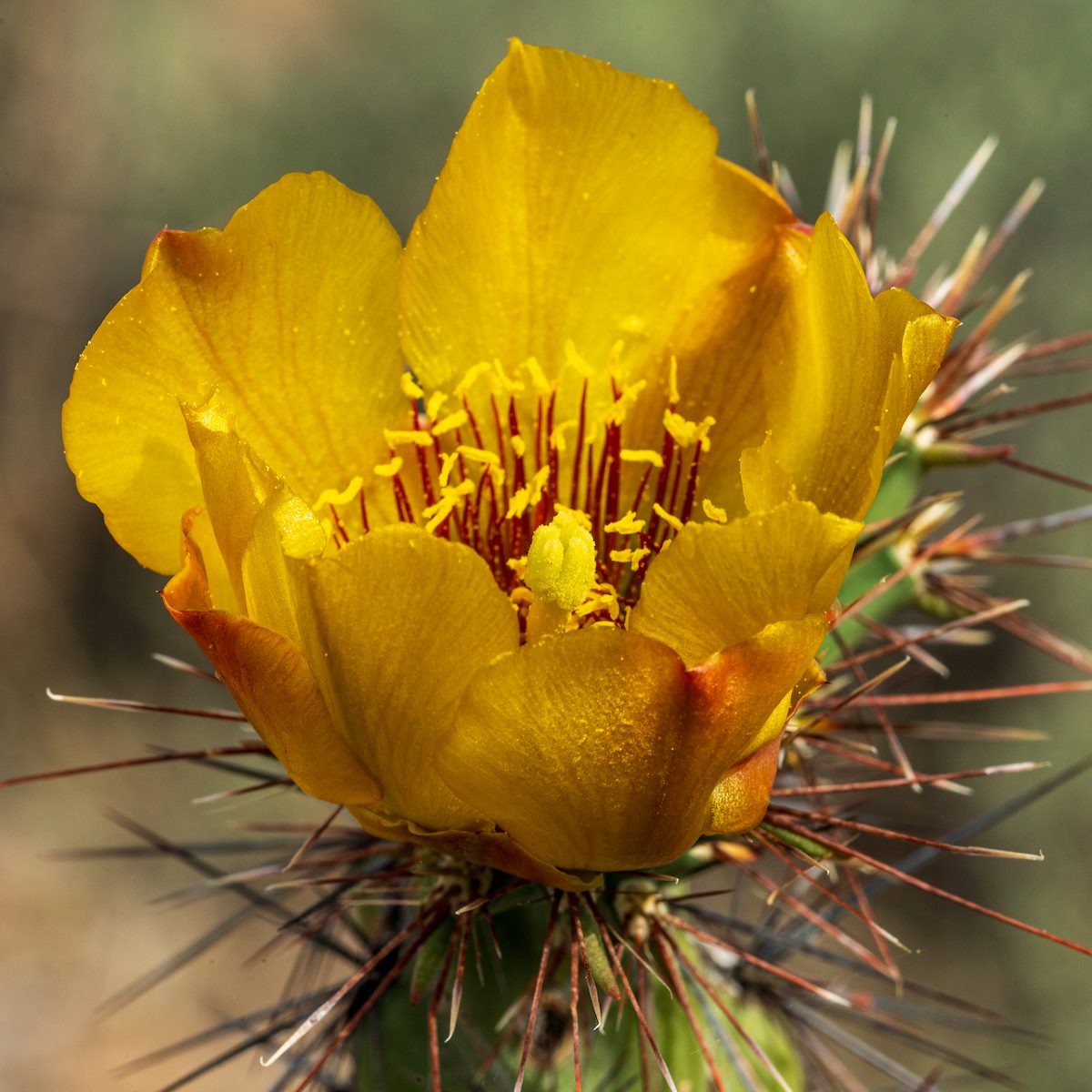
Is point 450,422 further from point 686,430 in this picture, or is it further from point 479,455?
point 686,430

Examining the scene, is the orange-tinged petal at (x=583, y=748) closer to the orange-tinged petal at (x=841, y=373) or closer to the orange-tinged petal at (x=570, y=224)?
the orange-tinged petal at (x=841, y=373)

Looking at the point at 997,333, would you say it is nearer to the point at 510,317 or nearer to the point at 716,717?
the point at 510,317

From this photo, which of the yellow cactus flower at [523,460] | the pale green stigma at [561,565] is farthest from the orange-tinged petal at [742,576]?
the pale green stigma at [561,565]

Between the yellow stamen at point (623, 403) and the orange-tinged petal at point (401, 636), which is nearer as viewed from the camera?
the orange-tinged petal at point (401, 636)

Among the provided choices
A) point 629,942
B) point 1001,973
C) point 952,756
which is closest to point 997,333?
point 952,756

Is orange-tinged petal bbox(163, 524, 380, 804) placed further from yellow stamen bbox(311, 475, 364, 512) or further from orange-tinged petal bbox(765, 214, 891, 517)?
orange-tinged petal bbox(765, 214, 891, 517)

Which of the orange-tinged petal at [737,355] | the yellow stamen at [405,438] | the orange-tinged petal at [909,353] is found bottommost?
the yellow stamen at [405,438]

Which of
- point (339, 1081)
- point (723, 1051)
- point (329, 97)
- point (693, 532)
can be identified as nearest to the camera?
point (693, 532)
